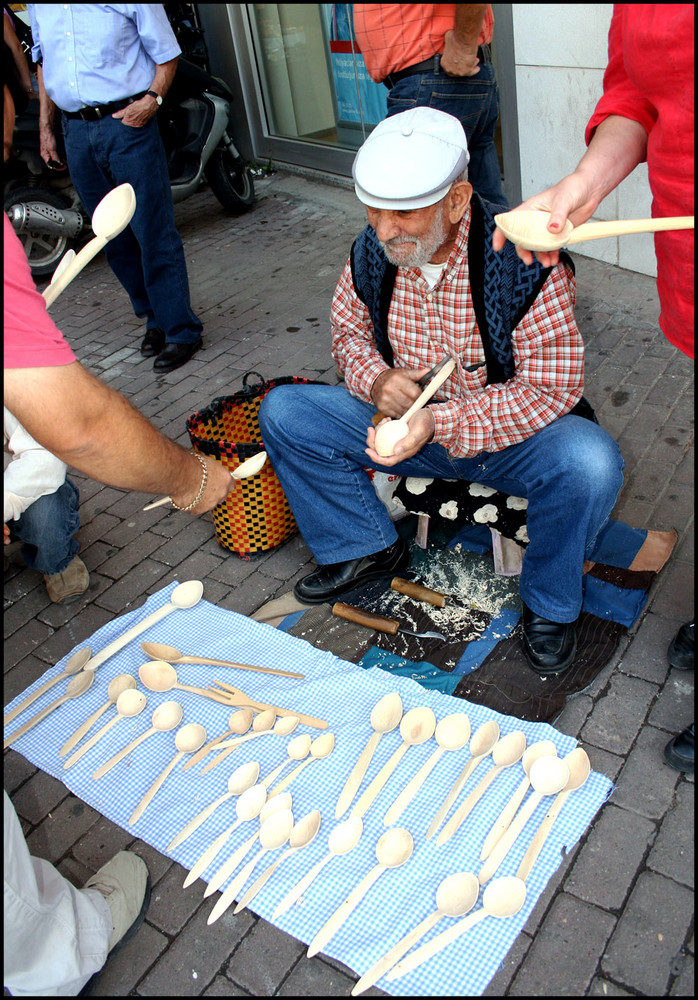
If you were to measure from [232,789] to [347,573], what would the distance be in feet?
2.95

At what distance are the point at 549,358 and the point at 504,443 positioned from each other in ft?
0.87

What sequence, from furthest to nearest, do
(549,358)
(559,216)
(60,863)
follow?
1. (549,358)
2. (60,863)
3. (559,216)

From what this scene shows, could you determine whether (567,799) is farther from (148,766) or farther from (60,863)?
(60,863)

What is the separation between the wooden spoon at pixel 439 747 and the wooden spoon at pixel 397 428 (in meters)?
0.74

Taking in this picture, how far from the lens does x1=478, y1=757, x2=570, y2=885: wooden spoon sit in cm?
197

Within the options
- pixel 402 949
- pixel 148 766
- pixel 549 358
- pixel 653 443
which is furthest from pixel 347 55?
pixel 402 949

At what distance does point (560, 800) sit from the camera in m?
2.04

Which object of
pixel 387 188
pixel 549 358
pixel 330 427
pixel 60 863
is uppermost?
pixel 387 188

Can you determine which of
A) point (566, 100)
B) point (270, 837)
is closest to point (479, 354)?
point (270, 837)

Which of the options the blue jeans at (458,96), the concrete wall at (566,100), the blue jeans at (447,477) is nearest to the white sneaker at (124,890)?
the blue jeans at (447,477)

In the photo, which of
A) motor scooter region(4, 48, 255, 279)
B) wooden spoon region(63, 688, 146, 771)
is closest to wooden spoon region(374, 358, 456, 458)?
wooden spoon region(63, 688, 146, 771)

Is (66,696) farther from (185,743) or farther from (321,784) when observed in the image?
(321,784)

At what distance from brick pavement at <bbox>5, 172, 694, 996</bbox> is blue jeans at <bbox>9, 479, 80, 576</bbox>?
15 centimetres

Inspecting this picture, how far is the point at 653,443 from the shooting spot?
10.7 ft
